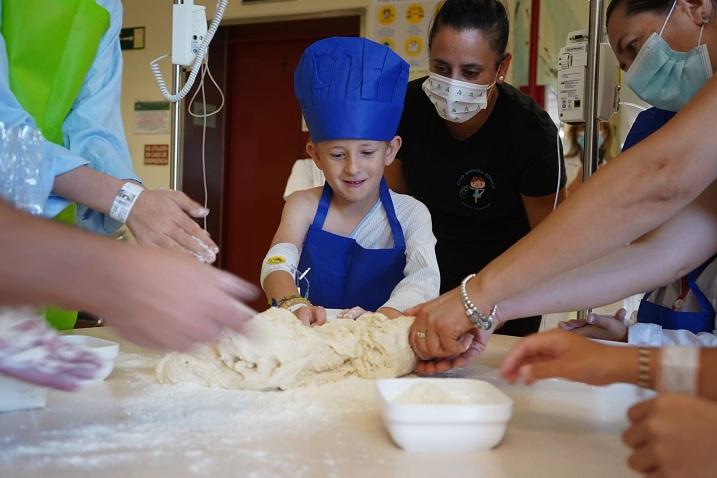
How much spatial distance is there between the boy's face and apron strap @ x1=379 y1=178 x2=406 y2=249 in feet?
0.25

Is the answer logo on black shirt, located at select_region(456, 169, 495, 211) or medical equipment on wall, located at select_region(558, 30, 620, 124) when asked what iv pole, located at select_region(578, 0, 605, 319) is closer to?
medical equipment on wall, located at select_region(558, 30, 620, 124)

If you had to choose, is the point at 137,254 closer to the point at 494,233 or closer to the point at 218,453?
the point at 218,453

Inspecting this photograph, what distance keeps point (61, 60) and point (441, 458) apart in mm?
1028

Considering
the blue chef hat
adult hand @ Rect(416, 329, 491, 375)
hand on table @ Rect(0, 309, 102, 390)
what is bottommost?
adult hand @ Rect(416, 329, 491, 375)

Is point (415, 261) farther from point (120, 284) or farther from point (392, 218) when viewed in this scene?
point (120, 284)

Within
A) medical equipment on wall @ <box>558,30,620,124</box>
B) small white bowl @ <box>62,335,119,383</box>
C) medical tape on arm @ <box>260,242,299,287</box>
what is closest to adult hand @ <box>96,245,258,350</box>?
small white bowl @ <box>62,335,119,383</box>

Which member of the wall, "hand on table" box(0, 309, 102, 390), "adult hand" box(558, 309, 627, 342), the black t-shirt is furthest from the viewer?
the wall

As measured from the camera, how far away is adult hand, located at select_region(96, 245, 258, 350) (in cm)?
54

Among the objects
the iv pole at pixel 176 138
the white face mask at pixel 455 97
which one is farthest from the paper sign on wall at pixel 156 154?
the white face mask at pixel 455 97

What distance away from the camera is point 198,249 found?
113cm

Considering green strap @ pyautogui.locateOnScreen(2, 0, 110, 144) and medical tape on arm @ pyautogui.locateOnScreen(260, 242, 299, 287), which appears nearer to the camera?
green strap @ pyautogui.locateOnScreen(2, 0, 110, 144)

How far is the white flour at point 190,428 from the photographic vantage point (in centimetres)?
73

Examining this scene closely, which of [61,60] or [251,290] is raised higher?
[61,60]

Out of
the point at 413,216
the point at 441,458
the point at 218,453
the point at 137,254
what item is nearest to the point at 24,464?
the point at 218,453
